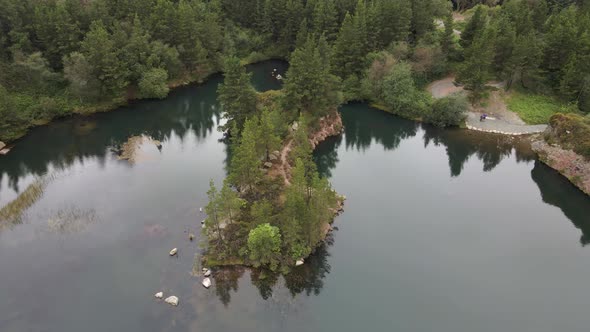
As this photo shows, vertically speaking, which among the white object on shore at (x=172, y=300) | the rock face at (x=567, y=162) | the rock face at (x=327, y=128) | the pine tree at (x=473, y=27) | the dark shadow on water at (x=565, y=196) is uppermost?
the pine tree at (x=473, y=27)

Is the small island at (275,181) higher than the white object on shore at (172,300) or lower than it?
higher

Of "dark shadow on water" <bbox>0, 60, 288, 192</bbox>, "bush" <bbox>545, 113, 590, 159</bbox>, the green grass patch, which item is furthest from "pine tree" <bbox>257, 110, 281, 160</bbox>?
the green grass patch

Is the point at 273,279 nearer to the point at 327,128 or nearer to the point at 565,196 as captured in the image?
the point at 327,128

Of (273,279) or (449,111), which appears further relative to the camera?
(449,111)

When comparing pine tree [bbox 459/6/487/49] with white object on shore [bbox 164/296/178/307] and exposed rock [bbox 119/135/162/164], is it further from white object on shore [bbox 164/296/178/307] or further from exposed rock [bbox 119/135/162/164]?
white object on shore [bbox 164/296/178/307]

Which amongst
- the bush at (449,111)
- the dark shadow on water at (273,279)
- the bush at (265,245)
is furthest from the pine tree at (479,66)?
the bush at (265,245)

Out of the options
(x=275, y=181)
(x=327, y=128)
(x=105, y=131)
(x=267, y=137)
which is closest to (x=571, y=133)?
(x=327, y=128)

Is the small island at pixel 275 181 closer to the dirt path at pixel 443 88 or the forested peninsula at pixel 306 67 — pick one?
the forested peninsula at pixel 306 67
